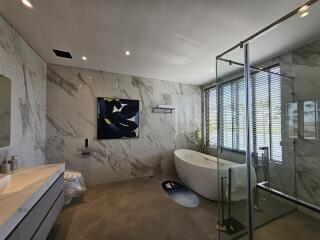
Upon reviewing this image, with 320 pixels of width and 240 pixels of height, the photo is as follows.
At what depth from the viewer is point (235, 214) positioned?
2080 mm

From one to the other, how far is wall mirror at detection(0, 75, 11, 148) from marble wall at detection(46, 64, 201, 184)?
51.5 inches

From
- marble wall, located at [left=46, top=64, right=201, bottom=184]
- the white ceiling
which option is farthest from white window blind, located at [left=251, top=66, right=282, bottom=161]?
marble wall, located at [left=46, top=64, right=201, bottom=184]

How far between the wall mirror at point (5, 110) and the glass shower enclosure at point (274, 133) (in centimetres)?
275

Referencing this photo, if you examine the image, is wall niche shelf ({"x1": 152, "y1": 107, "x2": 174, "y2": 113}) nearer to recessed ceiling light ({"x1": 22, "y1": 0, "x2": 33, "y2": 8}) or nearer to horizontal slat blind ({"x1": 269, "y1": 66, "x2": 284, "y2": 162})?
horizontal slat blind ({"x1": 269, "y1": 66, "x2": 284, "y2": 162})

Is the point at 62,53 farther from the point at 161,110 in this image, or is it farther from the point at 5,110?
the point at 161,110

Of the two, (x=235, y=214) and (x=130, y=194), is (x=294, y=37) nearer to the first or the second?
(x=235, y=214)

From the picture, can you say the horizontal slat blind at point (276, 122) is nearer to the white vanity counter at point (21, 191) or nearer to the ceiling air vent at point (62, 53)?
the white vanity counter at point (21, 191)

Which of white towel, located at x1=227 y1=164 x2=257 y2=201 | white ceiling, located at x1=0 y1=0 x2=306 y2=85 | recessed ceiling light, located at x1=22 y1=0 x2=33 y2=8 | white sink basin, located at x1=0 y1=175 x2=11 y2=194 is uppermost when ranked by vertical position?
recessed ceiling light, located at x1=22 y1=0 x2=33 y2=8

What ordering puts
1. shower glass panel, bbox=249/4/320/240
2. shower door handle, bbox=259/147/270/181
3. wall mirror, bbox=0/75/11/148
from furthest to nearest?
shower door handle, bbox=259/147/270/181 → shower glass panel, bbox=249/4/320/240 → wall mirror, bbox=0/75/11/148

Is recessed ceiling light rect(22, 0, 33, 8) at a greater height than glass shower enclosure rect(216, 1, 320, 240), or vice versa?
recessed ceiling light rect(22, 0, 33, 8)

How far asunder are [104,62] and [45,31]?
108cm

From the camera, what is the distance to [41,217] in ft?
4.49

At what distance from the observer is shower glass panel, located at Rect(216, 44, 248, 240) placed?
6.40ft

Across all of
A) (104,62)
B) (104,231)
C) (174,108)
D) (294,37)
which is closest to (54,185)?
(104,231)
